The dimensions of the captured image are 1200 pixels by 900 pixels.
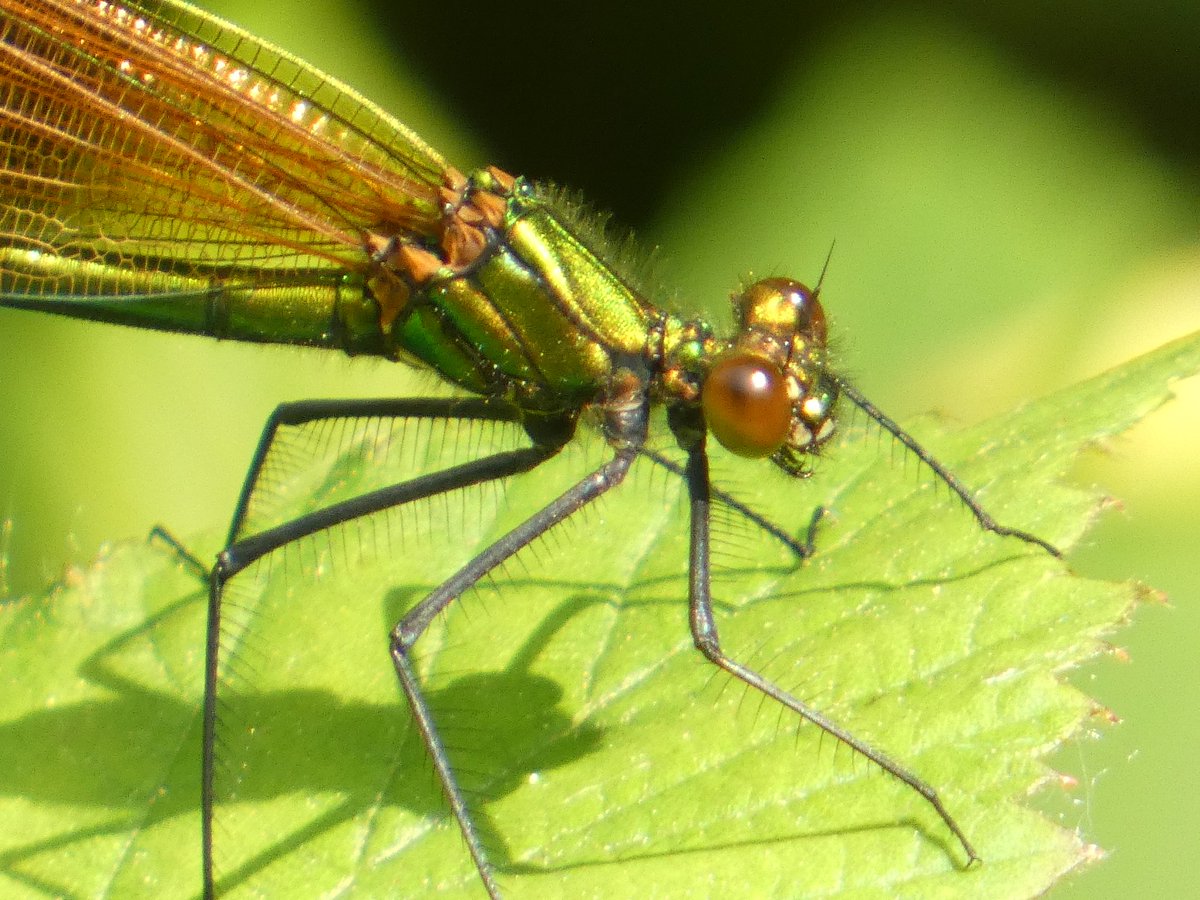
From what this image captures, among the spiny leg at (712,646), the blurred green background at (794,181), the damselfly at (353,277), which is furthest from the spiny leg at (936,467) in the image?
the blurred green background at (794,181)

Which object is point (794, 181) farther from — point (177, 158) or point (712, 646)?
point (712, 646)

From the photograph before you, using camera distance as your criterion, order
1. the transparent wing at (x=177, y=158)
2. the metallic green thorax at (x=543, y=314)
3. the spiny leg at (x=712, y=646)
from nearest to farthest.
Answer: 1. the spiny leg at (x=712, y=646)
2. the metallic green thorax at (x=543, y=314)
3. the transparent wing at (x=177, y=158)

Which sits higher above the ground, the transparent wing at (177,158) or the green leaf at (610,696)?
the transparent wing at (177,158)

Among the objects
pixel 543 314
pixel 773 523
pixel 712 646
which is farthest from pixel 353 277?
pixel 712 646

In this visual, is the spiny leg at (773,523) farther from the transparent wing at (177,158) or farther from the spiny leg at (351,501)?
the transparent wing at (177,158)

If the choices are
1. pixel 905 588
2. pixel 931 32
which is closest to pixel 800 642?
pixel 905 588

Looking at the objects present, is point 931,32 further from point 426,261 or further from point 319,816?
point 319,816
